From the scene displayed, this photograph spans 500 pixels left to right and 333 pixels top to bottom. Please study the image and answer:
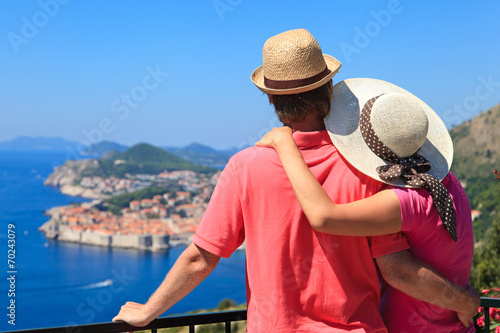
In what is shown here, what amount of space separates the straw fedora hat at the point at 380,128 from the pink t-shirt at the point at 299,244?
3 centimetres

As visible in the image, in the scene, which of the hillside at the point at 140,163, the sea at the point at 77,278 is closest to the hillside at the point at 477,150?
the sea at the point at 77,278

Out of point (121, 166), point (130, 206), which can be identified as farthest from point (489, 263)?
point (121, 166)

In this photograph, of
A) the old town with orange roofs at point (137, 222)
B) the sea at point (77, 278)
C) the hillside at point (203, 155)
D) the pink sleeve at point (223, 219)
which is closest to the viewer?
the pink sleeve at point (223, 219)

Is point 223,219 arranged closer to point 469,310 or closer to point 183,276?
point 183,276

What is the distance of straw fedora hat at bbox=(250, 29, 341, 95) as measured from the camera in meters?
1.11

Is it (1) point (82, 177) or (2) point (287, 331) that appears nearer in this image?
(2) point (287, 331)

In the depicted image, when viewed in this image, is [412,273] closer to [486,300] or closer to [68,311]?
[486,300]

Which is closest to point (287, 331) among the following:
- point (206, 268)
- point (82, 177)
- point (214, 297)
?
point (206, 268)

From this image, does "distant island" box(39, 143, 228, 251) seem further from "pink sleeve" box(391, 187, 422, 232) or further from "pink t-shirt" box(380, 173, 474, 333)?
"pink sleeve" box(391, 187, 422, 232)

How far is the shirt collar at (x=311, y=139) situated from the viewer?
1101 mm

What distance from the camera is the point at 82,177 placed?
80250 millimetres

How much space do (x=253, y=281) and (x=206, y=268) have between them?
12 cm

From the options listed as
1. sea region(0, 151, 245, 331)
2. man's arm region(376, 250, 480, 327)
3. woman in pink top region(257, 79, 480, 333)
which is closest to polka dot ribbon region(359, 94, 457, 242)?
woman in pink top region(257, 79, 480, 333)

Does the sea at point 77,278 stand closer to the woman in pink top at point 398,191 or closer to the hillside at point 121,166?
the hillside at point 121,166
